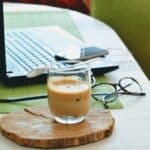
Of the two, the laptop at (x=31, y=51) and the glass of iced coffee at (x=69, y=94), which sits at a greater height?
the glass of iced coffee at (x=69, y=94)

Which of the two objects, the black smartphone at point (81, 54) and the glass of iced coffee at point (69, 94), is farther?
the black smartphone at point (81, 54)

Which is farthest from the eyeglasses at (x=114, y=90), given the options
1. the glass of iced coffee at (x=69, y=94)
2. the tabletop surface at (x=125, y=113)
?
the glass of iced coffee at (x=69, y=94)

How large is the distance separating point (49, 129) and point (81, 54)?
1.21 feet

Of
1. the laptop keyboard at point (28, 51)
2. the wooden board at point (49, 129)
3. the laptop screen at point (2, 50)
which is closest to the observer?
the wooden board at point (49, 129)

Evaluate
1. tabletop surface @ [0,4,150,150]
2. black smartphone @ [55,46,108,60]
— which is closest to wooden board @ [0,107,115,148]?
tabletop surface @ [0,4,150,150]

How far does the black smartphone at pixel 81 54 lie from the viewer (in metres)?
1.18

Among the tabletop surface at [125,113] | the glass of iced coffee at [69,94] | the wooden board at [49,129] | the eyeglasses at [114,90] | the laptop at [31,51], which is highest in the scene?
the glass of iced coffee at [69,94]

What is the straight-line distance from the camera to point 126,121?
944mm

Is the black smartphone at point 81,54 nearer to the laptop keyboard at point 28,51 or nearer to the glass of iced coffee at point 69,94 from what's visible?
the laptop keyboard at point 28,51

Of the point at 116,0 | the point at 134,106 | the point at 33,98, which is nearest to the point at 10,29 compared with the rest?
the point at 116,0

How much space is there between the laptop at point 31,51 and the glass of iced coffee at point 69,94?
90 millimetres

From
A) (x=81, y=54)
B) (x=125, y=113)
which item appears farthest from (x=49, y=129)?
(x=81, y=54)

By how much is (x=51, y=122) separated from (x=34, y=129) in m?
0.04

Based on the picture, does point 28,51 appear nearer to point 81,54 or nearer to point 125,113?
point 81,54
